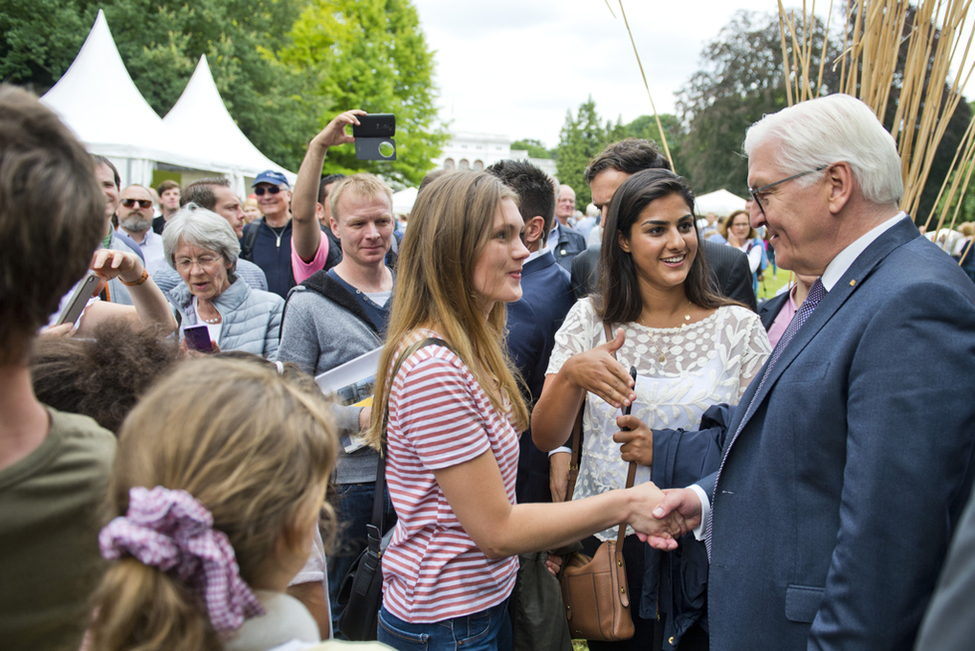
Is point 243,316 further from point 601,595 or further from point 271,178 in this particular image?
point 271,178

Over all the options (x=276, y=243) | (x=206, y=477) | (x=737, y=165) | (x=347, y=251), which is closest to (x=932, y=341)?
(x=206, y=477)

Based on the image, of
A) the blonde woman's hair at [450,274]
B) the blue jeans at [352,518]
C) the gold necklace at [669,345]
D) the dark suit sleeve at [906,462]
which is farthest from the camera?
the blue jeans at [352,518]

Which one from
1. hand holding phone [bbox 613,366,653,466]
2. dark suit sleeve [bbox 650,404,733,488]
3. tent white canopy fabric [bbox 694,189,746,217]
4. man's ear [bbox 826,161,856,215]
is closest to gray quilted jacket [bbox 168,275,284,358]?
hand holding phone [bbox 613,366,653,466]

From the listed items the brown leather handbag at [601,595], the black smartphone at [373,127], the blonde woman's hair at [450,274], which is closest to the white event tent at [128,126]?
the black smartphone at [373,127]

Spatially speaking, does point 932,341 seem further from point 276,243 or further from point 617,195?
point 276,243

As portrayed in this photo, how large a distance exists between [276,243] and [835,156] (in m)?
4.65

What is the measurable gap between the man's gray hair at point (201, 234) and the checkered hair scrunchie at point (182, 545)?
2.71 m

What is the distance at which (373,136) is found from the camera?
365 cm

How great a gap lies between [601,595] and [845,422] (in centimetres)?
109

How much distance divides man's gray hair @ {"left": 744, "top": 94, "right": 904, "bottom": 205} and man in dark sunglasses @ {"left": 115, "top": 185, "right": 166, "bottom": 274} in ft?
16.9

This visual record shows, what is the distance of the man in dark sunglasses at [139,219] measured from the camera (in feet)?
18.0

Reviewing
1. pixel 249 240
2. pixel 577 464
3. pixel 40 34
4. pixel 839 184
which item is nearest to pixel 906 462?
pixel 839 184

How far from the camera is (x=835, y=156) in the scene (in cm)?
159

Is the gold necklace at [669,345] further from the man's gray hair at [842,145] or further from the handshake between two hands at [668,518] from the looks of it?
the man's gray hair at [842,145]
